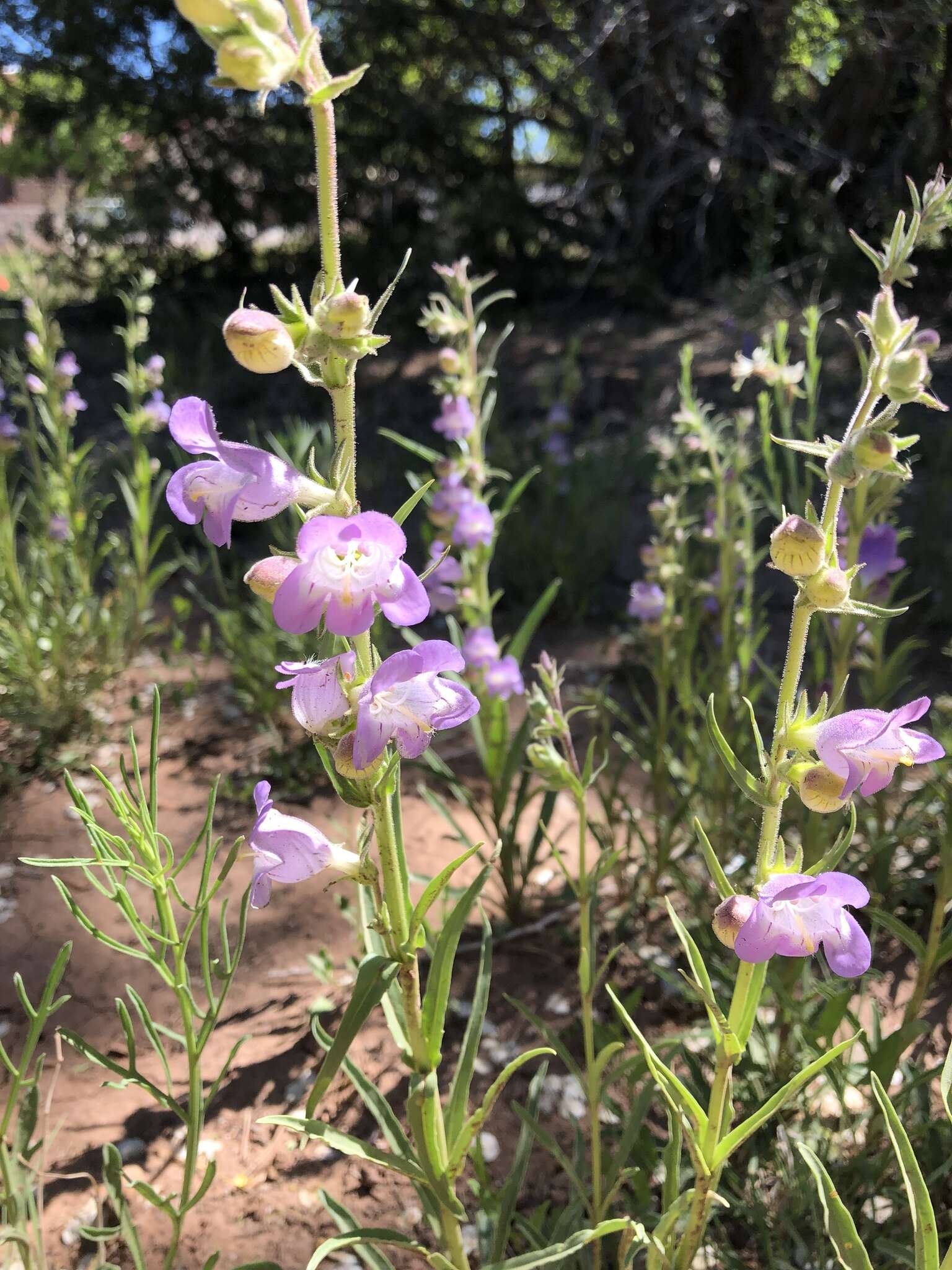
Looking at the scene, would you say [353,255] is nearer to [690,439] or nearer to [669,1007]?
[690,439]

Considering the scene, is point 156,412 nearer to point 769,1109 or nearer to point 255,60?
point 255,60

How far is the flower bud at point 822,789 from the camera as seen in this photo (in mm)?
1029

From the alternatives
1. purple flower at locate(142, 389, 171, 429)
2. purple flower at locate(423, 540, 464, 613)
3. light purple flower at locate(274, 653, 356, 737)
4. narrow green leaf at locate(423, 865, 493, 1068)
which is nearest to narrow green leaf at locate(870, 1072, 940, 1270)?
narrow green leaf at locate(423, 865, 493, 1068)

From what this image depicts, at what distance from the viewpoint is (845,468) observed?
3.35 ft

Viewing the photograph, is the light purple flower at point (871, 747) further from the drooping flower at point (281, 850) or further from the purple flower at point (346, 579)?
the drooping flower at point (281, 850)

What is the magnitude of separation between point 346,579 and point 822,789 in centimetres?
57

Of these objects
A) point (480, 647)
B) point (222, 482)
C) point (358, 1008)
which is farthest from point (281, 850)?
point (480, 647)

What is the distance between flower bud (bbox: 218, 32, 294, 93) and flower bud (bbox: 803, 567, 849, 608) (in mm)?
758

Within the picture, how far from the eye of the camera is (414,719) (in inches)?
41.9

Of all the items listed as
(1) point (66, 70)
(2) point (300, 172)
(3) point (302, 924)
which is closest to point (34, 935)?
(3) point (302, 924)

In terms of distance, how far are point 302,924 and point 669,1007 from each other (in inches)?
39.8

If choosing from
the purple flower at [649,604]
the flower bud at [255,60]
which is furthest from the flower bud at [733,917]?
the purple flower at [649,604]

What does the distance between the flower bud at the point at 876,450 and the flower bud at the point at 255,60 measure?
0.71m

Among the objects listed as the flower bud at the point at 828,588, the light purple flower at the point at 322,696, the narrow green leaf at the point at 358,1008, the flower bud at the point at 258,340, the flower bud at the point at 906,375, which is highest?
the flower bud at the point at 258,340
